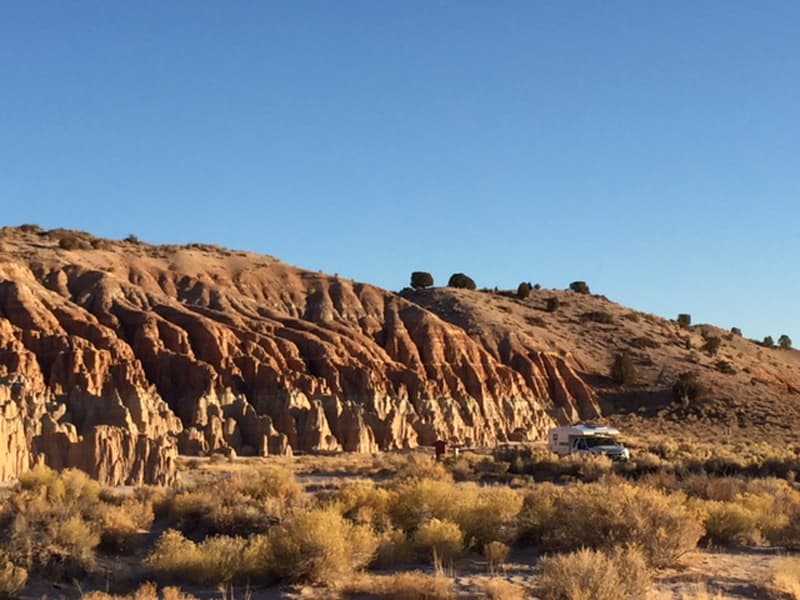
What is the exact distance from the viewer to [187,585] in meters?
15.3

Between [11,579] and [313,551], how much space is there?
4836 mm

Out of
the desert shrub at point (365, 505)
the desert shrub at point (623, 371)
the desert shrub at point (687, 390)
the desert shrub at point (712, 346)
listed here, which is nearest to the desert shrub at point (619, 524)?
the desert shrub at point (365, 505)

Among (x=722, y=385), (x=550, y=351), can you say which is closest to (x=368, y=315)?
(x=550, y=351)

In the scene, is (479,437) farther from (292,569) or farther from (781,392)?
(292,569)

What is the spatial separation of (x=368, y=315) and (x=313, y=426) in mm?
23102

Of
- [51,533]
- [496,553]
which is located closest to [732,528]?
[496,553]

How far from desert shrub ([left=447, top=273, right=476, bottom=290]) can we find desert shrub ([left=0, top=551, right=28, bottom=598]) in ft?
322

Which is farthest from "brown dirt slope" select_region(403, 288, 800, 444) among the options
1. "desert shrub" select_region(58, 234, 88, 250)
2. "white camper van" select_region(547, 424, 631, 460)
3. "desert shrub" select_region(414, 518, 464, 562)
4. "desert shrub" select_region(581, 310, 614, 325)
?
"desert shrub" select_region(414, 518, 464, 562)

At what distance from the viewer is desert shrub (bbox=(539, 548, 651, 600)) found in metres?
12.1

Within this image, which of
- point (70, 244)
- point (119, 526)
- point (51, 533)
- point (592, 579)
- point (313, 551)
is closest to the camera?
point (592, 579)

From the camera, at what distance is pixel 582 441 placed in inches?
1822

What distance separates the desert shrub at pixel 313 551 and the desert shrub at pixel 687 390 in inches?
2695

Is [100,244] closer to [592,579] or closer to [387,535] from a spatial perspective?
[387,535]

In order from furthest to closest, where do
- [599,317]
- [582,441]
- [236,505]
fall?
[599,317], [582,441], [236,505]
